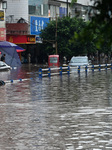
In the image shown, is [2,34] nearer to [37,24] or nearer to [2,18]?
[2,18]

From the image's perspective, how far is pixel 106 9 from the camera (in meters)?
6.06

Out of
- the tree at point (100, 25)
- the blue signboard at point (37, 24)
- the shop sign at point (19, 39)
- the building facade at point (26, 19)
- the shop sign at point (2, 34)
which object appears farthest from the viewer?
the blue signboard at point (37, 24)

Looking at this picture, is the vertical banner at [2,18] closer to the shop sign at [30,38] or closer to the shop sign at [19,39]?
the shop sign at [19,39]

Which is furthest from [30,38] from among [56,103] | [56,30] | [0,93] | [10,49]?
[56,103]

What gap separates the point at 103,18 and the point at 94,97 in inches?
650

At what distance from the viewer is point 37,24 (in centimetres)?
8556

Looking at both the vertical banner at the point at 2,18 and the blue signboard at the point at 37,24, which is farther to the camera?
the blue signboard at the point at 37,24

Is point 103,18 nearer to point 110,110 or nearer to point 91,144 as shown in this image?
point 91,144

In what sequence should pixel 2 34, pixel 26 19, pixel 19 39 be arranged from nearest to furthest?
pixel 2 34, pixel 19 39, pixel 26 19

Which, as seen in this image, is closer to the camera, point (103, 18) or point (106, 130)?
point (103, 18)

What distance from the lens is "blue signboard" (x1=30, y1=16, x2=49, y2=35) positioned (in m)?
83.4

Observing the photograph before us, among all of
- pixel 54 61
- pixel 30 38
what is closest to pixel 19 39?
pixel 30 38

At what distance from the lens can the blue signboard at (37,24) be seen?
83.4 m

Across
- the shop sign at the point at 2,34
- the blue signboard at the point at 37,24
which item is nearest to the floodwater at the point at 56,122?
the shop sign at the point at 2,34
